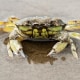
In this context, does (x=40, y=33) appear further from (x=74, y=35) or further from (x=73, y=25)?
(x=73, y=25)

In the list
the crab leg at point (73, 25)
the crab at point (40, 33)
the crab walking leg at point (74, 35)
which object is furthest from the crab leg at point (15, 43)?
the crab leg at point (73, 25)

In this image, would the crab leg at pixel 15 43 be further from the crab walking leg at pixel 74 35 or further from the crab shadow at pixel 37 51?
the crab walking leg at pixel 74 35

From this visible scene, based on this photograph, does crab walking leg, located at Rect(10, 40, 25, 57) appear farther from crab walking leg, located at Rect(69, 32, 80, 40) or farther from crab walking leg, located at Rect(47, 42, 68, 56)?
crab walking leg, located at Rect(69, 32, 80, 40)

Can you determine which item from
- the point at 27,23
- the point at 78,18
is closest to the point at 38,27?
the point at 27,23

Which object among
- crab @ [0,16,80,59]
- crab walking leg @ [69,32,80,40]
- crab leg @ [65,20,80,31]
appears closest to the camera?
crab @ [0,16,80,59]

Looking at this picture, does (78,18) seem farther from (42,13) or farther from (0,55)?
(0,55)

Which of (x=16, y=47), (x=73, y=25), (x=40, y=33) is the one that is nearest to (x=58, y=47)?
(x=40, y=33)

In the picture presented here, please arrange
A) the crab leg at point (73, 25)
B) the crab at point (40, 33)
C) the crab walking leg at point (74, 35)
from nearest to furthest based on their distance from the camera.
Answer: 1. the crab at point (40, 33)
2. the crab walking leg at point (74, 35)
3. the crab leg at point (73, 25)

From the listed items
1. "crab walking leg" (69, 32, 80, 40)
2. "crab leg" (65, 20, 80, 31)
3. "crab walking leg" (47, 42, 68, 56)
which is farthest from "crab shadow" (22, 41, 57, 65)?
"crab leg" (65, 20, 80, 31)
